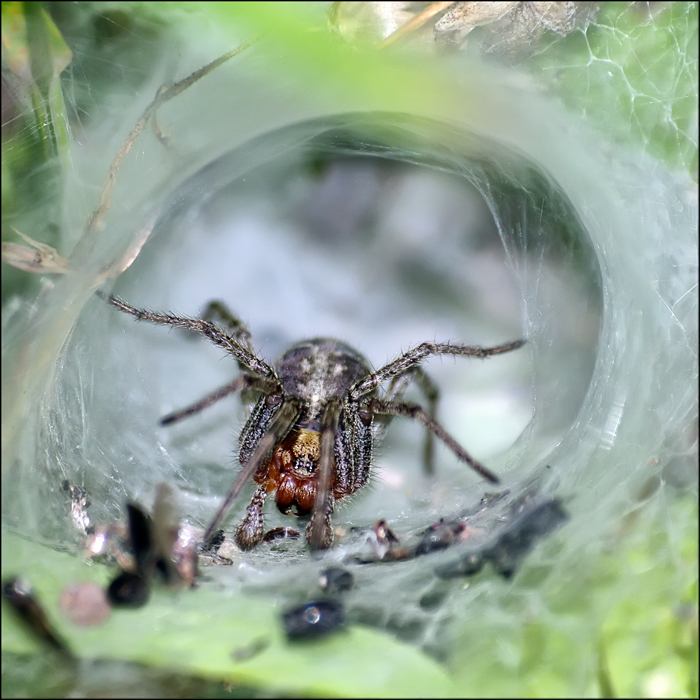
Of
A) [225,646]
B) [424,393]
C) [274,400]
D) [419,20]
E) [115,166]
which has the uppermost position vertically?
[419,20]

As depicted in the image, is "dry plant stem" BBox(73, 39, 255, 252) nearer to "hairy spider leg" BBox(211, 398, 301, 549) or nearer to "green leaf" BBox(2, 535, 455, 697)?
"hairy spider leg" BBox(211, 398, 301, 549)

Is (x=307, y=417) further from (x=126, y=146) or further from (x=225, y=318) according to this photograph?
(x=126, y=146)

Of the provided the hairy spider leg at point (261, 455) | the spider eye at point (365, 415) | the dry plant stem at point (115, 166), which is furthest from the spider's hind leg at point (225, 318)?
the dry plant stem at point (115, 166)

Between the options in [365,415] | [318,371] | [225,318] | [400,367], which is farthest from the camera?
[225,318]

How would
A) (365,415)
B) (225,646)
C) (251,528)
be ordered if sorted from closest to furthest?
1. (225,646)
2. (251,528)
3. (365,415)

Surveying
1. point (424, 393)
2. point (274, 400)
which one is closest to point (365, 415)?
point (274, 400)

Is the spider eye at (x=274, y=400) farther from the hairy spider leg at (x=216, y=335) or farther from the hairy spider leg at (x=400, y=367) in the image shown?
the hairy spider leg at (x=400, y=367)

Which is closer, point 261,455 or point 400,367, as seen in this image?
point 261,455
